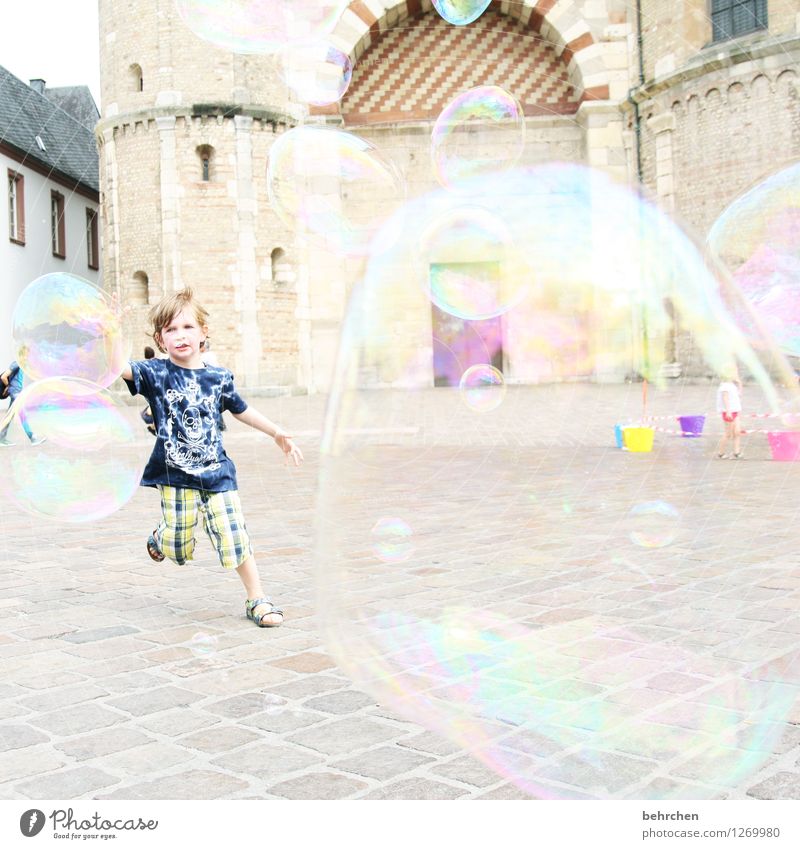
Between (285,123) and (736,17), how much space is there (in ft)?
33.3

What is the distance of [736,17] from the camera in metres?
19.1

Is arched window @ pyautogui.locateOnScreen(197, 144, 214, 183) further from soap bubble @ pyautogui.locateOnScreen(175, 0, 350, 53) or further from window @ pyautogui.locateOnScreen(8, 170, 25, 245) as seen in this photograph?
soap bubble @ pyautogui.locateOnScreen(175, 0, 350, 53)

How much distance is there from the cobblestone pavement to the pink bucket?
205 centimetres

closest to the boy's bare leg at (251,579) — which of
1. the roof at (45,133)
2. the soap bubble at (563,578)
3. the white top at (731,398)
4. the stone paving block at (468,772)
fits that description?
the soap bubble at (563,578)

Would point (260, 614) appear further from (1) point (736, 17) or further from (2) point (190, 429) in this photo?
(1) point (736, 17)

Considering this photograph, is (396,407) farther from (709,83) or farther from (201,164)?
(201,164)

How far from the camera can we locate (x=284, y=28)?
637 cm

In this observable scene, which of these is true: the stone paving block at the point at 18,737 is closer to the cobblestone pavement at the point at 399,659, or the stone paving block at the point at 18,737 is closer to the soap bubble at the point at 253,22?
the cobblestone pavement at the point at 399,659

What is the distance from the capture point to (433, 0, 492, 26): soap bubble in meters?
5.43

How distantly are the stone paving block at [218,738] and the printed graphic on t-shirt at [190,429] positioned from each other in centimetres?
125

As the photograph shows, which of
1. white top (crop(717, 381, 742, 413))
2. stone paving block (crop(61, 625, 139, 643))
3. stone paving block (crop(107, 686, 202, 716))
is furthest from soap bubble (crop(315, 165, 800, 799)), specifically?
white top (crop(717, 381, 742, 413))

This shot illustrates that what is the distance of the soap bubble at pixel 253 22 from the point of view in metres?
5.90
